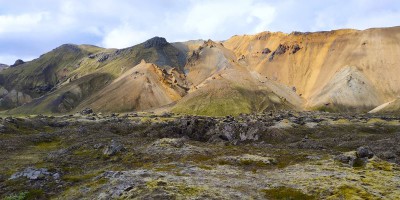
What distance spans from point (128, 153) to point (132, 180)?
63.8 ft

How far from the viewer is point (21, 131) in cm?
10506

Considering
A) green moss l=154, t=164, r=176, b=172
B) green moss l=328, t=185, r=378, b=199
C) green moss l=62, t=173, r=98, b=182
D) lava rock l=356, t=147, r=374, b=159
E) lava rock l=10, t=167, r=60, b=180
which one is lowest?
green moss l=328, t=185, r=378, b=199

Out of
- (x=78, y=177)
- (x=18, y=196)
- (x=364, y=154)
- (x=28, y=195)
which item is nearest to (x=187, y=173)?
(x=78, y=177)

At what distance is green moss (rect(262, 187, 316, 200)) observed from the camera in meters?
35.0

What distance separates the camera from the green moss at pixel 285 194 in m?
35.0

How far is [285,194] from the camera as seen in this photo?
35781mm

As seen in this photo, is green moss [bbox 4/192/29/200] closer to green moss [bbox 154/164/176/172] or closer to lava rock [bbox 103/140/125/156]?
green moss [bbox 154/164/176/172]

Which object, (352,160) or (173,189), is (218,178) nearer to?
(173,189)

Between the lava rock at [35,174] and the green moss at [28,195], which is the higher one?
the lava rock at [35,174]

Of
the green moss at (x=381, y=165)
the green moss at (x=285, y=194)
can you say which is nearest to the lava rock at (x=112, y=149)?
the green moss at (x=285, y=194)

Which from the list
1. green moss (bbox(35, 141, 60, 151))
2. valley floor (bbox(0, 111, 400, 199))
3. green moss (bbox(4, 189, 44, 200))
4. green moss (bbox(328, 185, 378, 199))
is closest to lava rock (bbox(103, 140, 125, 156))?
valley floor (bbox(0, 111, 400, 199))

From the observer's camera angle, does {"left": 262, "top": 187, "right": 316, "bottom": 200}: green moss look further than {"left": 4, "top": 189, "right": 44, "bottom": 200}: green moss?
No

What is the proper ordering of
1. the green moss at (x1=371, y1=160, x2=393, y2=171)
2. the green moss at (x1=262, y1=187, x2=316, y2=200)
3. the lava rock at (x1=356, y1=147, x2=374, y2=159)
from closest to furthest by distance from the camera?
the green moss at (x1=262, y1=187, x2=316, y2=200) → the green moss at (x1=371, y1=160, x2=393, y2=171) → the lava rock at (x1=356, y1=147, x2=374, y2=159)

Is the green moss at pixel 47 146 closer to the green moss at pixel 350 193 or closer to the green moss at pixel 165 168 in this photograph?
the green moss at pixel 165 168
